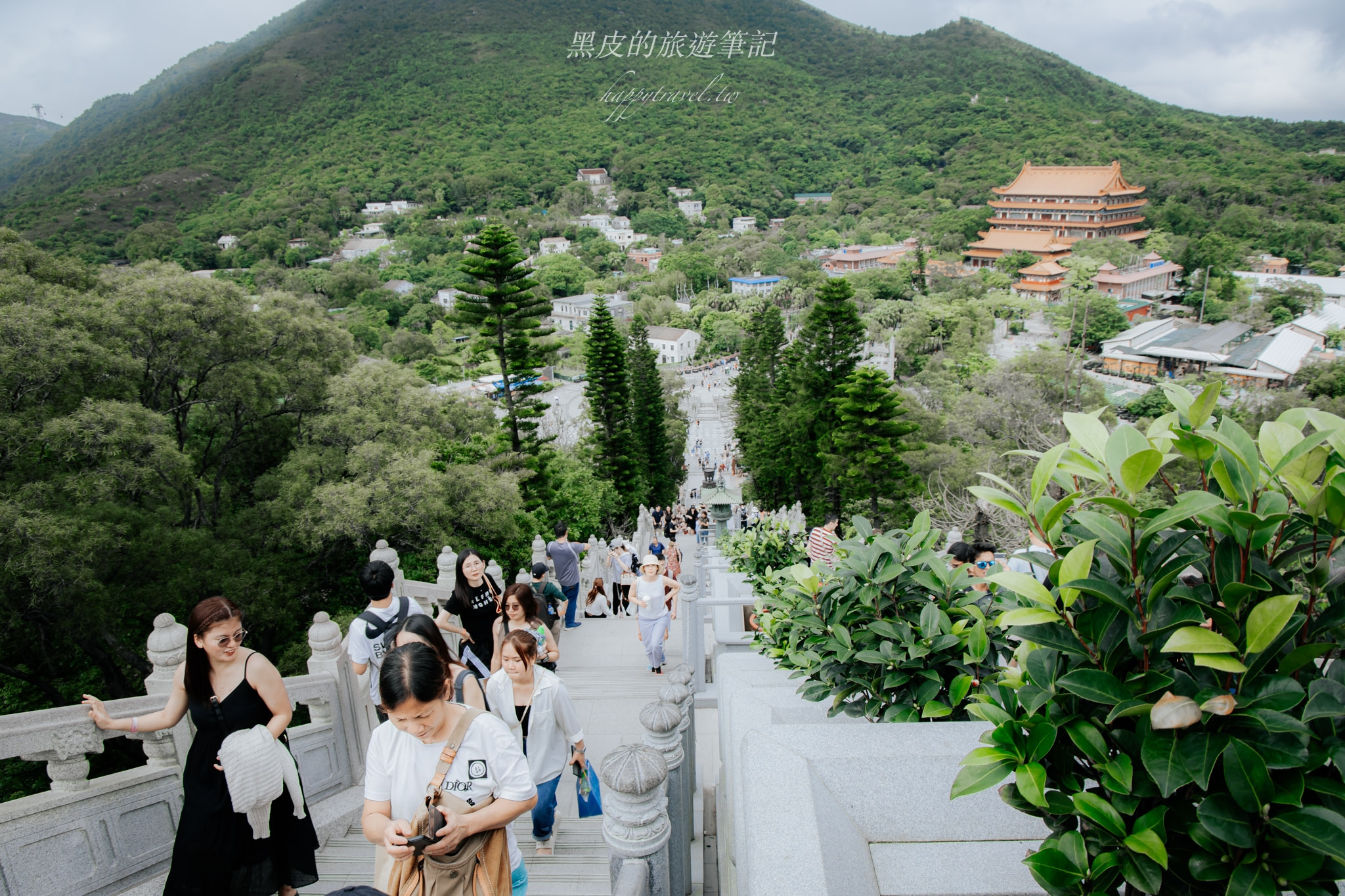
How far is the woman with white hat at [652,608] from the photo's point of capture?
530cm

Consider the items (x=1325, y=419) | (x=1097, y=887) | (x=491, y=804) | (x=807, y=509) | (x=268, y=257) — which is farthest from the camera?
(x=268, y=257)

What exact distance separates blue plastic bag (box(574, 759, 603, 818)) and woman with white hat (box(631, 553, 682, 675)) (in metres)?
2.04

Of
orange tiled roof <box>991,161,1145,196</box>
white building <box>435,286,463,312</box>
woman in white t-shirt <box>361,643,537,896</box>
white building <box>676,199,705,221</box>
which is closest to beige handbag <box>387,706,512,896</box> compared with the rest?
woman in white t-shirt <box>361,643,537,896</box>

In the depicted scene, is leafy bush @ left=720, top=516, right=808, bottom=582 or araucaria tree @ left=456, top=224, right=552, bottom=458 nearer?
leafy bush @ left=720, top=516, right=808, bottom=582

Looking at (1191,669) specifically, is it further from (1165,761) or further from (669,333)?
(669,333)

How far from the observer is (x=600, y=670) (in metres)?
6.12

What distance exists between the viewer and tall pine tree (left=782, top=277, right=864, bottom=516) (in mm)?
15992

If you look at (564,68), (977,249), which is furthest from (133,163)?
(977,249)

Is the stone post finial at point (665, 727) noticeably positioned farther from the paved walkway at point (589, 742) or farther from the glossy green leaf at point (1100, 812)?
the glossy green leaf at point (1100, 812)

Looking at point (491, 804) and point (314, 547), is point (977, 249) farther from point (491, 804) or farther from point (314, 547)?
point (491, 804)

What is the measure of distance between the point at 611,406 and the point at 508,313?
20.7 ft

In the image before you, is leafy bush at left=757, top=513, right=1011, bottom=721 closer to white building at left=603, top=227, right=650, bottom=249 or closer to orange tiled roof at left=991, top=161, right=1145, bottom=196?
orange tiled roof at left=991, top=161, right=1145, bottom=196

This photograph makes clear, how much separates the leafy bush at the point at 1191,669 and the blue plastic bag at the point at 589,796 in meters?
2.18

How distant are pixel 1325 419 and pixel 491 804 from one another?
6.84 ft
